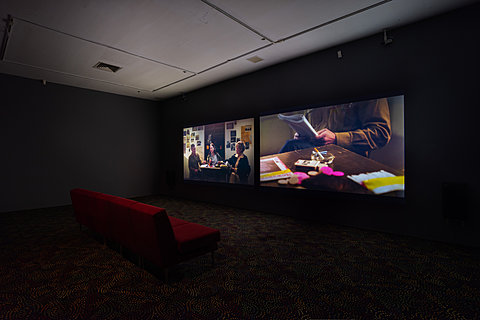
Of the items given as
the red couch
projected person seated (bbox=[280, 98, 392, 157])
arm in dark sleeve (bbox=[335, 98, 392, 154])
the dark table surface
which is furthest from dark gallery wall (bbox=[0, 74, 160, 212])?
arm in dark sleeve (bbox=[335, 98, 392, 154])

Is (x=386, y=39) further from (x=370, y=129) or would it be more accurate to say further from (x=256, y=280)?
(x=256, y=280)

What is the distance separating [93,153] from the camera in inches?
274

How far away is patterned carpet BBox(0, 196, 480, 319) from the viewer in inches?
77.9

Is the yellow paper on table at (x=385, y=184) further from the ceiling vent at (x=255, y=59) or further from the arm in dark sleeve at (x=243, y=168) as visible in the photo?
the ceiling vent at (x=255, y=59)

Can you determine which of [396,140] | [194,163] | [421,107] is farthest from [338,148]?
[194,163]

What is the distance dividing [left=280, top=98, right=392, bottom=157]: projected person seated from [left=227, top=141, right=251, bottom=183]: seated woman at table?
144 cm

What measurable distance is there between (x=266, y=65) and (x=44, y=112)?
5.71m

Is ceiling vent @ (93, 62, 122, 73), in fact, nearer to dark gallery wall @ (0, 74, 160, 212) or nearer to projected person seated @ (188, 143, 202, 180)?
dark gallery wall @ (0, 74, 160, 212)

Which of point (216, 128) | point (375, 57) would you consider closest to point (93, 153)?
point (216, 128)

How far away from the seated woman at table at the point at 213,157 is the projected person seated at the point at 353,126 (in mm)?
2304

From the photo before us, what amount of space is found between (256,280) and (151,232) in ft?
3.79

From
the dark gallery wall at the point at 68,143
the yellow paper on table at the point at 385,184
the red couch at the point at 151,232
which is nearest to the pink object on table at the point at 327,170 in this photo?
the yellow paper on table at the point at 385,184

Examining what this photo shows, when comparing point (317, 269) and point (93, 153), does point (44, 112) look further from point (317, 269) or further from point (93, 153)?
point (317, 269)

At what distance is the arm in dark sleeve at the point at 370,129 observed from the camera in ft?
12.1
